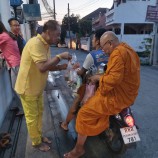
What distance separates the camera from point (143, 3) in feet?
80.4

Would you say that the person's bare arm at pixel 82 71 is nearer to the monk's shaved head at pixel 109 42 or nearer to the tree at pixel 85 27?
the monk's shaved head at pixel 109 42

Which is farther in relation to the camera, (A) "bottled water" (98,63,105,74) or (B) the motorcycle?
(A) "bottled water" (98,63,105,74)

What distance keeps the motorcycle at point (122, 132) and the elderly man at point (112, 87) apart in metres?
0.20

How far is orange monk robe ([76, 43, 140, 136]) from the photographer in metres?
2.51

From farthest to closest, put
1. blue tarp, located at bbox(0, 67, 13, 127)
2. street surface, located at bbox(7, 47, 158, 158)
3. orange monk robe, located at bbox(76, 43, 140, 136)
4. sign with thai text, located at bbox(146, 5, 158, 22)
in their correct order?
sign with thai text, located at bbox(146, 5, 158, 22) → blue tarp, located at bbox(0, 67, 13, 127) → street surface, located at bbox(7, 47, 158, 158) → orange monk robe, located at bbox(76, 43, 140, 136)

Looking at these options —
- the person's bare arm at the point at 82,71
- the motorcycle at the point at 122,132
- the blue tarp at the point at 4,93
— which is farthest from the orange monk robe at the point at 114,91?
the blue tarp at the point at 4,93

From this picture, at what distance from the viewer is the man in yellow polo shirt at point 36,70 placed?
290 cm

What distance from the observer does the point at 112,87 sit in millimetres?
2594

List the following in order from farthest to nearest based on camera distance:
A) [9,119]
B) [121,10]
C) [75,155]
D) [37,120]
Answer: [121,10]
[9,119]
[37,120]
[75,155]

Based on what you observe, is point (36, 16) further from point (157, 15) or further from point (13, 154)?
point (157, 15)

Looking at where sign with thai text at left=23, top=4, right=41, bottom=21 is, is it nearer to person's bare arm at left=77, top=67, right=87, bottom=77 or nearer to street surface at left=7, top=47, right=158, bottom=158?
street surface at left=7, top=47, right=158, bottom=158

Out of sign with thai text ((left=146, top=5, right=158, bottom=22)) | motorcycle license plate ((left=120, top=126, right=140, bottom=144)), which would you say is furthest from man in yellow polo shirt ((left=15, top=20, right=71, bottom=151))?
sign with thai text ((left=146, top=5, right=158, bottom=22))

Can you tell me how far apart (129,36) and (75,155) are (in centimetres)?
2267

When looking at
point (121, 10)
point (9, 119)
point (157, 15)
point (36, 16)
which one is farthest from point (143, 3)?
point (9, 119)
